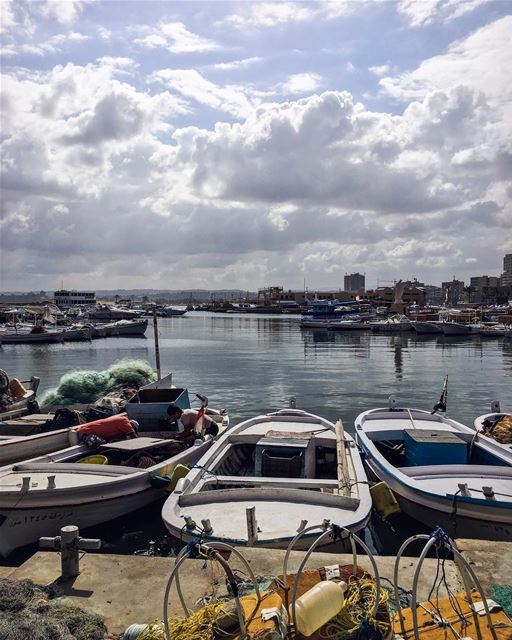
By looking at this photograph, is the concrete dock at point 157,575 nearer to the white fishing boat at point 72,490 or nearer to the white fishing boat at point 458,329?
the white fishing boat at point 72,490

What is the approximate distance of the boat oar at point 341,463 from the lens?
31.8ft

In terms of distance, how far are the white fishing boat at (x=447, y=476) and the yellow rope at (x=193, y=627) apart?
5910mm

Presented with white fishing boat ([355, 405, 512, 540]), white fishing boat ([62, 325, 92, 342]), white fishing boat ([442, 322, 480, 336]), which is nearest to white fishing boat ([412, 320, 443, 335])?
white fishing boat ([442, 322, 480, 336])

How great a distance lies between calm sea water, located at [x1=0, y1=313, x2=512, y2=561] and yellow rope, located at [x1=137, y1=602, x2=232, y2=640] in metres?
5.91

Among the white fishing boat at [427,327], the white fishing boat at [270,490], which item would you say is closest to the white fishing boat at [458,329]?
the white fishing boat at [427,327]

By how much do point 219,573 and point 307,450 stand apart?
18.9 ft

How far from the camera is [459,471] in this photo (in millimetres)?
10812

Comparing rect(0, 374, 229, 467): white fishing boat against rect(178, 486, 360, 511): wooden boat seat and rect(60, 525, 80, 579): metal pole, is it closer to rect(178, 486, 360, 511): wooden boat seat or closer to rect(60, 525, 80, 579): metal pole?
rect(178, 486, 360, 511): wooden boat seat

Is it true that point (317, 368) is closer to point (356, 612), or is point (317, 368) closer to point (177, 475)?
point (177, 475)

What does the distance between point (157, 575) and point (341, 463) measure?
541 centimetres

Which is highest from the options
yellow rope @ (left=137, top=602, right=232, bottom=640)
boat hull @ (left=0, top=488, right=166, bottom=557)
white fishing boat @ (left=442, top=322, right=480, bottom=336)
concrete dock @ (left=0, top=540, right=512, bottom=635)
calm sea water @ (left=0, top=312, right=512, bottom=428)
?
yellow rope @ (left=137, top=602, right=232, bottom=640)

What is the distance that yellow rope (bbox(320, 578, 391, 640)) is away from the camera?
15.5 feet

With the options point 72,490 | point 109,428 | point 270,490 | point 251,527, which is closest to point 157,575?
point 251,527

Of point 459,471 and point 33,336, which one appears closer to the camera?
point 459,471
